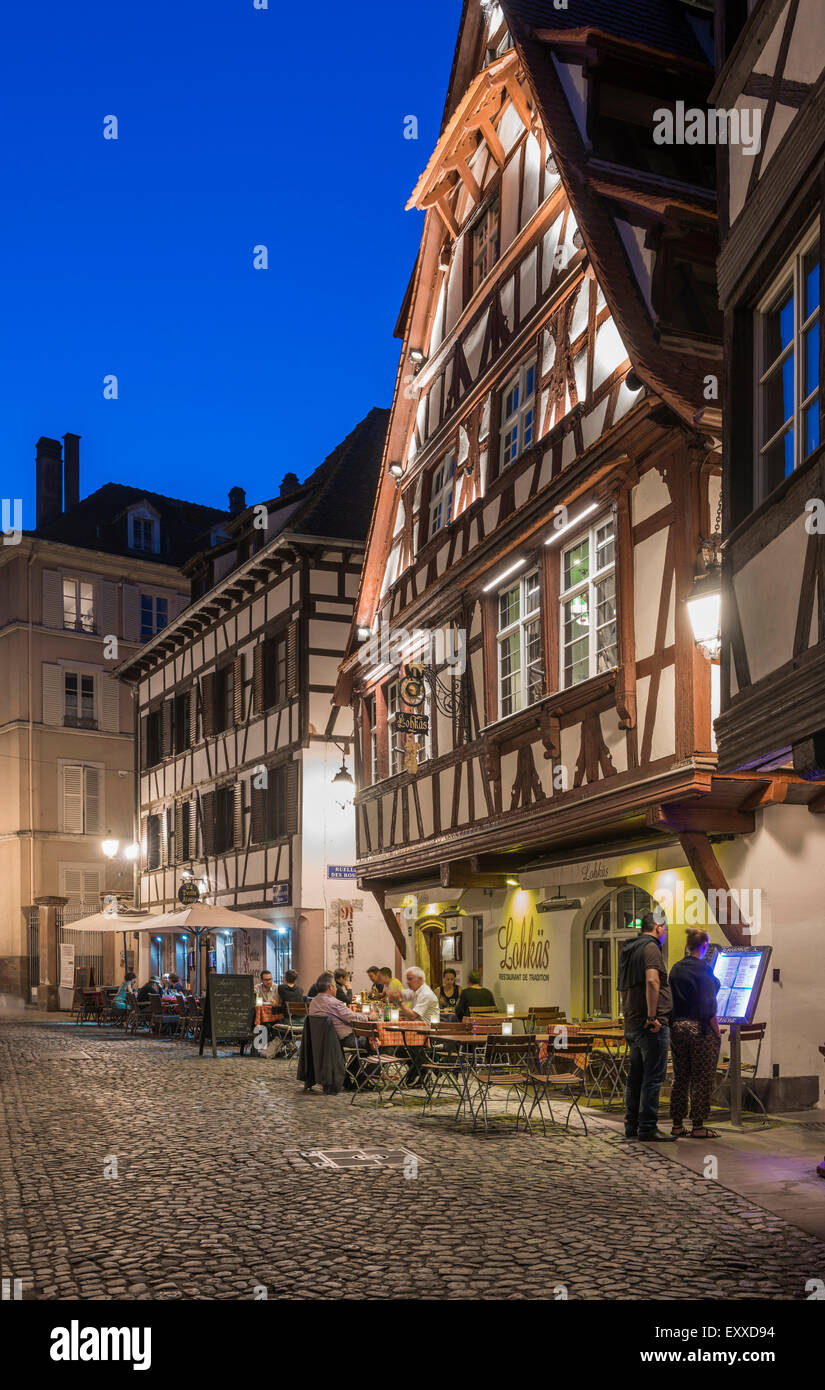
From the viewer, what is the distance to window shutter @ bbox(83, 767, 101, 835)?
45.2m

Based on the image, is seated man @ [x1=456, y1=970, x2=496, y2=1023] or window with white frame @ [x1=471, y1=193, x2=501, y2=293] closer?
seated man @ [x1=456, y1=970, x2=496, y2=1023]

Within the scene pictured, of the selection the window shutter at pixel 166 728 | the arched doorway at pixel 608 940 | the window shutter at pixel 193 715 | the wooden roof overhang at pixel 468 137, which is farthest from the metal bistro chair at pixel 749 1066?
the window shutter at pixel 166 728

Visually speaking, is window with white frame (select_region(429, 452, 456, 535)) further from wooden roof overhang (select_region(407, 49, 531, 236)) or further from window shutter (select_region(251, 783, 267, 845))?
window shutter (select_region(251, 783, 267, 845))

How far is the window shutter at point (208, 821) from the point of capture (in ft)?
108

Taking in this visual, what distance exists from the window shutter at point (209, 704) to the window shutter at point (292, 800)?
18.7 feet

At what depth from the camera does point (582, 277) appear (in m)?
15.3

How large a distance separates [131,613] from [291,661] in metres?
19.1

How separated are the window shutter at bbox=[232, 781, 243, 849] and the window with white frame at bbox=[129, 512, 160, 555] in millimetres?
18068

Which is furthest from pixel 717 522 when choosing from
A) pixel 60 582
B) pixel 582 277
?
pixel 60 582

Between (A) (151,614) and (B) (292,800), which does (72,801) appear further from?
(B) (292,800)

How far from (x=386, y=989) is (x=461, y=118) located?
38.3 ft

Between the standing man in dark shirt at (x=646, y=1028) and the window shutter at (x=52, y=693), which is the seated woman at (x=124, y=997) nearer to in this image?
the window shutter at (x=52, y=693)

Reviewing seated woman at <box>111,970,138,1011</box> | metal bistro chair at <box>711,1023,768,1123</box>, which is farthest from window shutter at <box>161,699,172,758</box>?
metal bistro chair at <box>711,1023,768,1123</box>

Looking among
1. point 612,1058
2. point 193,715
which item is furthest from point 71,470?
point 612,1058
